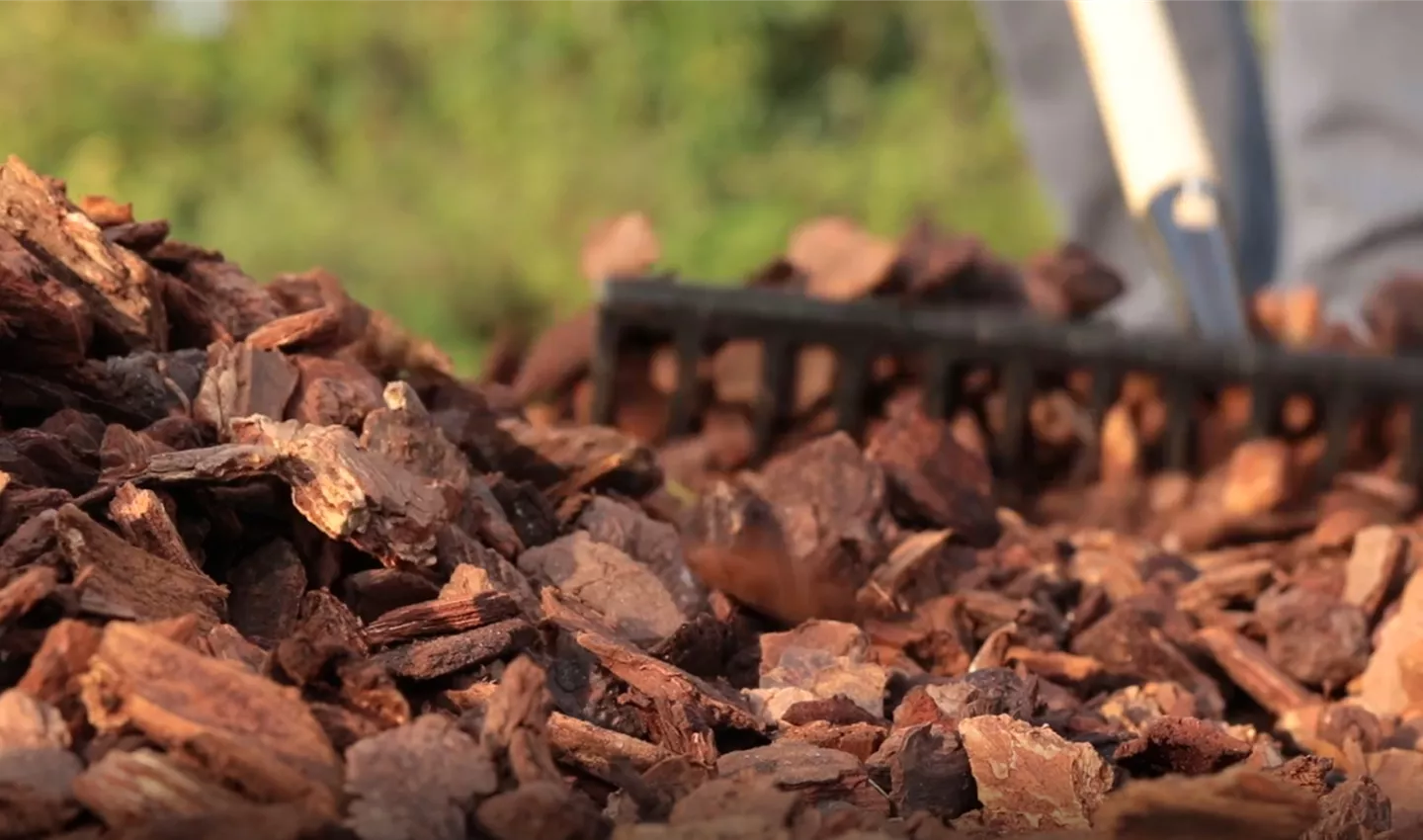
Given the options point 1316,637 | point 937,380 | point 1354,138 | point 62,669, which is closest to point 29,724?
point 62,669

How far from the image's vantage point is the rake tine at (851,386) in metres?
2.31

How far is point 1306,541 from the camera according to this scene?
1.89m

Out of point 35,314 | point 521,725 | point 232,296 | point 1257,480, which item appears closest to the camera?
point 521,725

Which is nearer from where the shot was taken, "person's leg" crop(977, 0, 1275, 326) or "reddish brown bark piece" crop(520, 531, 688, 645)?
"reddish brown bark piece" crop(520, 531, 688, 645)

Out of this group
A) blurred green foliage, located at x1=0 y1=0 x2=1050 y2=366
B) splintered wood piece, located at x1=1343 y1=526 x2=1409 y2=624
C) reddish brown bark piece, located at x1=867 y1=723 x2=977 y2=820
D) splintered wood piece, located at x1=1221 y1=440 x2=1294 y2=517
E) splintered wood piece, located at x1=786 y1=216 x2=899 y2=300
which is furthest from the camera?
blurred green foliage, located at x1=0 y1=0 x2=1050 y2=366

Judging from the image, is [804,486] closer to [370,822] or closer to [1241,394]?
[370,822]

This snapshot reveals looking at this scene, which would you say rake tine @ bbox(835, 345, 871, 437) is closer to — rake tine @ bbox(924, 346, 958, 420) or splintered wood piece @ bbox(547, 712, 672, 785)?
rake tine @ bbox(924, 346, 958, 420)

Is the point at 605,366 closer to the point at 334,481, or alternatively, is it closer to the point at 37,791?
the point at 334,481

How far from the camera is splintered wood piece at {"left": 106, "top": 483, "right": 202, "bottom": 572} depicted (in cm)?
110

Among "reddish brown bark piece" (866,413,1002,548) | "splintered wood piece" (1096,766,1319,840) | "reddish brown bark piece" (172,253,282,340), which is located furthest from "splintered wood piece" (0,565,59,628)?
"reddish brown bark piece" (866,413,1002,548)

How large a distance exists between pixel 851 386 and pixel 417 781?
4.90 ft

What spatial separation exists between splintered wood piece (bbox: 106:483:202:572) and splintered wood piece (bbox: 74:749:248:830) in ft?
0.83

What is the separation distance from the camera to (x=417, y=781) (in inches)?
35.2

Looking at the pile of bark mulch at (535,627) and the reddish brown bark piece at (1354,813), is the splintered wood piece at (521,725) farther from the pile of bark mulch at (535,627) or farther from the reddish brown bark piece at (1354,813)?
the reddish brown bark piece at (1354,813)
